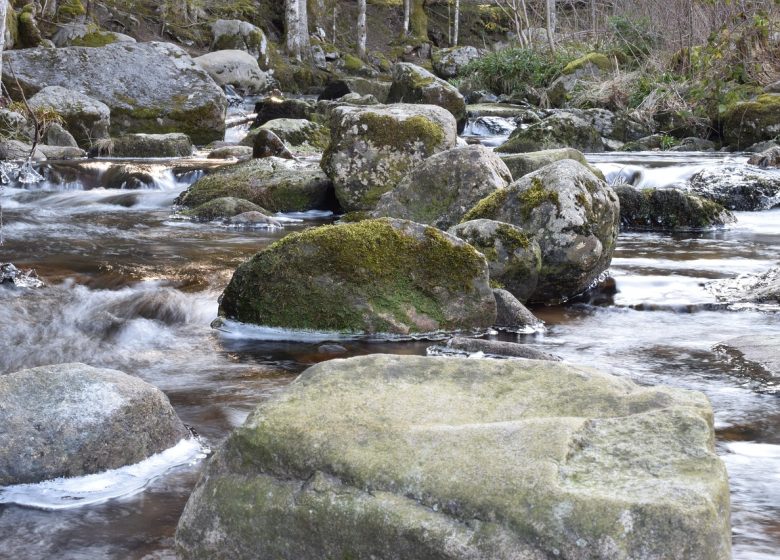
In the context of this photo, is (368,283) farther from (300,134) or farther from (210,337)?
(300,134)

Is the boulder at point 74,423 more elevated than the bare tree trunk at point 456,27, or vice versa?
the bare tree trunk at point 456,27

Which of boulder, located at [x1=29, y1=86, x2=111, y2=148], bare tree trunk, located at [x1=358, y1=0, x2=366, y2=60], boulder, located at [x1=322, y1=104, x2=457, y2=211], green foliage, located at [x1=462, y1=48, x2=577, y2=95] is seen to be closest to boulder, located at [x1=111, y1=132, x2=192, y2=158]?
boulder, located at [x1=29, y1=86, x2=111, y2=148]

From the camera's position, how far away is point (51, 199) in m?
12.7

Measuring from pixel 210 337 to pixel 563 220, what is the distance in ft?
9.50

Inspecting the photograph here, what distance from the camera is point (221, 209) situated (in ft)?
36.6

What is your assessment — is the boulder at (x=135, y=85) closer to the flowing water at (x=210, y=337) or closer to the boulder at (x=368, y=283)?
the flowing water at (x=210, y=337)

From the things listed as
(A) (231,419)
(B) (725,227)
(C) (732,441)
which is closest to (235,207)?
(B) (725,227)

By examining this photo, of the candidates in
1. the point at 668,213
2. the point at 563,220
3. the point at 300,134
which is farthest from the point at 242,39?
the point at 563,220

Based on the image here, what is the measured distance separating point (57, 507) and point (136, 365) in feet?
7.11

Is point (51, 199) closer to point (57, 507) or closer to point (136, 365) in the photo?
point (136, 365)

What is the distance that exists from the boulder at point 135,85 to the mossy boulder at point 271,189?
7463mm

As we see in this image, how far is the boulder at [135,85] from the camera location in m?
18.9

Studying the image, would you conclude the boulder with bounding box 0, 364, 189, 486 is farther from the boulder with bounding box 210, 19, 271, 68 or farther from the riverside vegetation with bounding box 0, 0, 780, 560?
the boulder with bounding box 210, 19, 271, 68

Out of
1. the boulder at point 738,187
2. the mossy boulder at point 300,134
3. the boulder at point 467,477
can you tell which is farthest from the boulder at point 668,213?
the boulder at point 467,477
